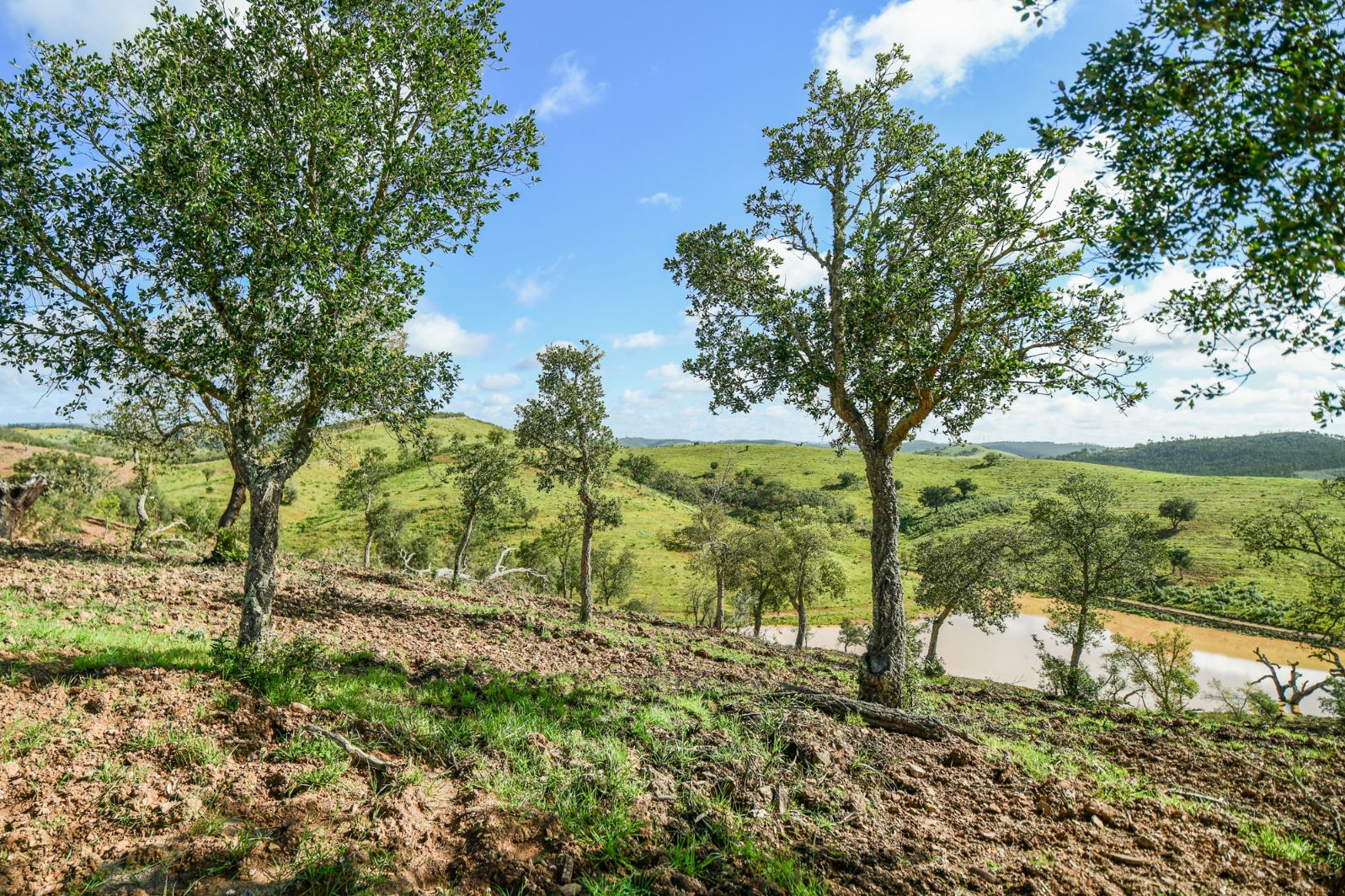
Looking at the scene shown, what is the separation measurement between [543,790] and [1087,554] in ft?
109

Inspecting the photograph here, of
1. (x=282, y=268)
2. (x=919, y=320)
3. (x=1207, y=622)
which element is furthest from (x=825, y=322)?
(x=1207, y=622)

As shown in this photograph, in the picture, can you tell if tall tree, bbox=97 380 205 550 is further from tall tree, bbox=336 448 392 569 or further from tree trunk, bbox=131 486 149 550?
tall tree, bbox=336 448 392 569

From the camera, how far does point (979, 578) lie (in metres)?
34.8

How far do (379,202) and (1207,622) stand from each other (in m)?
86.8

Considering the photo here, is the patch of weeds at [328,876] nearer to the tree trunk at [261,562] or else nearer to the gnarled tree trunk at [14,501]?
the tree trunk at [261,562]

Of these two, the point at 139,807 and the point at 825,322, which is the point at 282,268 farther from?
the point at 825,322

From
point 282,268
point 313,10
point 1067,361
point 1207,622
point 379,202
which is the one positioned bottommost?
point 1207,622

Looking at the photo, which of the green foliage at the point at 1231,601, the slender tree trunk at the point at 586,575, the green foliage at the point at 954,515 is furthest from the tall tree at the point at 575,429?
the green foliage at the point at 954,515

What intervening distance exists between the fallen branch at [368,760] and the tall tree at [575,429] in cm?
1612

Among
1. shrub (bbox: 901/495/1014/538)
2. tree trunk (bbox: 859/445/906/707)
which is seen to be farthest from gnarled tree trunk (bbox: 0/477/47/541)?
shrub (bbox: 901/495/1014/538)

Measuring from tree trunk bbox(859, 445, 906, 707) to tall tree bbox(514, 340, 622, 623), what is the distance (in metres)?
12.9

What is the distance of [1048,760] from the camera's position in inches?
347

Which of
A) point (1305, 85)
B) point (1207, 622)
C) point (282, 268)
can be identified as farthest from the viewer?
point (1207, 622)

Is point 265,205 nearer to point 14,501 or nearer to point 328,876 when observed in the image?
point 328,876
